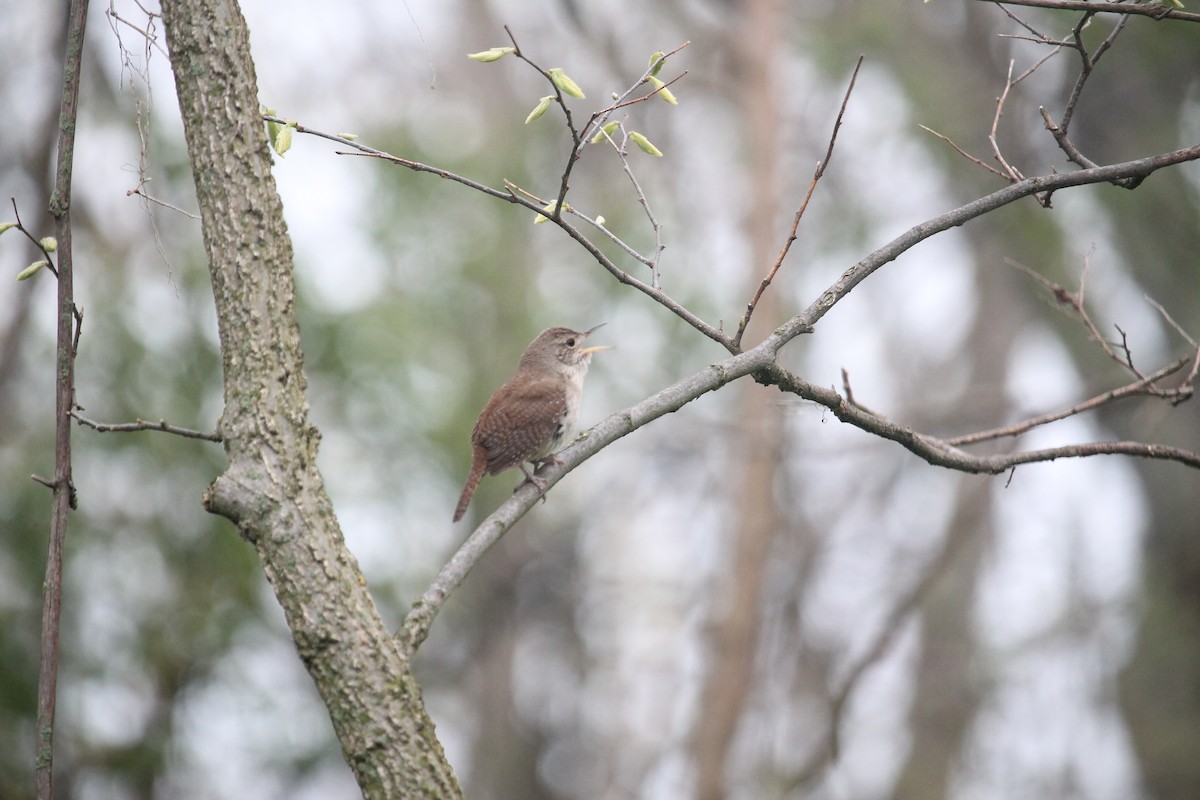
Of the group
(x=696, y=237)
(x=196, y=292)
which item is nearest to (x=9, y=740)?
(x=196, y=292)

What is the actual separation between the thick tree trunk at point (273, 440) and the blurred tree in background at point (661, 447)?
1388mm

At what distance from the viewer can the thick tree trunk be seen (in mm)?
2332

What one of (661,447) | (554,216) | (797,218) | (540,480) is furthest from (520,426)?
(661,447)

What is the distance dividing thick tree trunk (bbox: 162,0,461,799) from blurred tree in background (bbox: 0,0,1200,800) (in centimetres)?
139

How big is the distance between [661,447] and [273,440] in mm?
7446

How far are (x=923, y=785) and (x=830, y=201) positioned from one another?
5904mm

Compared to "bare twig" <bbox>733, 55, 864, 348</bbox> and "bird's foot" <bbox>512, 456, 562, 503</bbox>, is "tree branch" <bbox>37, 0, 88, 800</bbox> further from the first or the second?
"bare twig" <bbox>733, 55, 864, 348</bbox>

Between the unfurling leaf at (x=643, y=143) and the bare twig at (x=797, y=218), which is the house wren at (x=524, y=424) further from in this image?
the unfurling leaf at (x=643, y=143)

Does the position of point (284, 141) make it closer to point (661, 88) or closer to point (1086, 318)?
point (661, 88)

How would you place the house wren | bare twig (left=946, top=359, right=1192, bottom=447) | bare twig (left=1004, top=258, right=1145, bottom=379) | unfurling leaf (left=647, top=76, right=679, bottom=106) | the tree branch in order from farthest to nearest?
the house wren
bare twig (left=1004, top=258, right=1145, bottom=379)
bare twig (left=946, top=359, right=1192, bottom=447)
unfurling leaf (left=647, top=76, right=679, bottom=106)
the tree branch

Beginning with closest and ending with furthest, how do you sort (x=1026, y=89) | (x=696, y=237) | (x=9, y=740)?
(x=9, y=740) < (x=1026, y=89) < (x=696, y=237)

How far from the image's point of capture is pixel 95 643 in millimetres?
5680

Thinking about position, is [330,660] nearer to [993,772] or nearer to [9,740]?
[9,740]

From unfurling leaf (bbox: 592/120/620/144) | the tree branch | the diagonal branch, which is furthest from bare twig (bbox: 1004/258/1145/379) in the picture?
the tree branch
